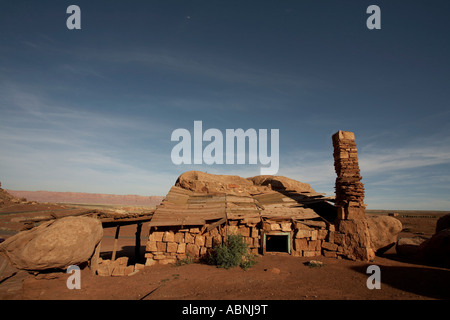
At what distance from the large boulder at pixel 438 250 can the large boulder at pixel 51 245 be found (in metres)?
14.3

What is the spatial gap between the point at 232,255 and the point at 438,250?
8942mm

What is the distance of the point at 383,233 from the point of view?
11742mm

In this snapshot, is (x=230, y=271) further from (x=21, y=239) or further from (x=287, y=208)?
(x=21, y=239)

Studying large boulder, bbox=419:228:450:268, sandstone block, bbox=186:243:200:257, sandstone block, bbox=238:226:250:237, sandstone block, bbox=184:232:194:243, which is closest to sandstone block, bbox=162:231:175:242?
sandstone block, bbox=184:232:194:243

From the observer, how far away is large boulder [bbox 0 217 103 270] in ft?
21.2

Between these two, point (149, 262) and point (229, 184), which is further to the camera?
point (229, 184)

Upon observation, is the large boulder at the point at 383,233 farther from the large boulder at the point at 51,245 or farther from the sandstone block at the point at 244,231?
the large boulder at the point at 51,245

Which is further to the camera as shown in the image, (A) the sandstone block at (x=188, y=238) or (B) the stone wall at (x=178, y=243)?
(A) the sandstone block at (x=188, y=238)

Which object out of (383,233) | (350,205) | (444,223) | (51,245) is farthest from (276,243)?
(51,245)

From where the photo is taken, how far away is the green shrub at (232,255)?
9039 millimetres

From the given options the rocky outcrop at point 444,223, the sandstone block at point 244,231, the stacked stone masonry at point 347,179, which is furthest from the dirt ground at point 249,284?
the rocky outcrop at point 444,223

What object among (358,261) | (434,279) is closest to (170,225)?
(358,261)

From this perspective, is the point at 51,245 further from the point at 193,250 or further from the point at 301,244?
the point at 301,244
